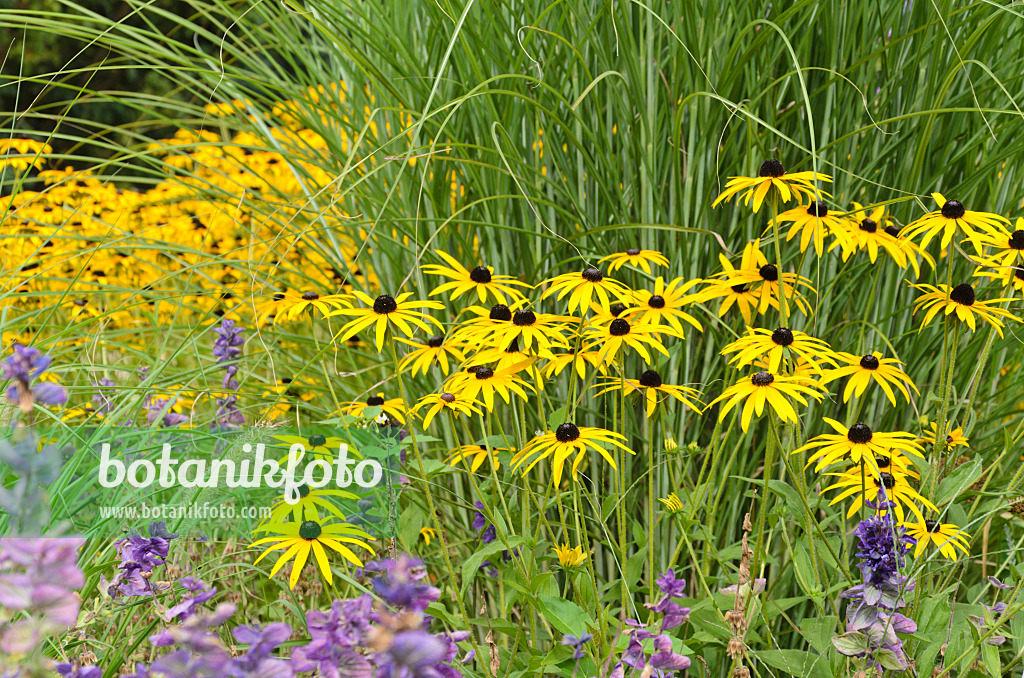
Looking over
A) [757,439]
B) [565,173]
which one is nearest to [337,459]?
[565,173]

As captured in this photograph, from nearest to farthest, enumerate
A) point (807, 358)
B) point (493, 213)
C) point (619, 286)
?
point (807, 358)
point (619, 286)
point (493, 213)

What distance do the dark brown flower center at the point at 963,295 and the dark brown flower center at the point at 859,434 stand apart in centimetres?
31

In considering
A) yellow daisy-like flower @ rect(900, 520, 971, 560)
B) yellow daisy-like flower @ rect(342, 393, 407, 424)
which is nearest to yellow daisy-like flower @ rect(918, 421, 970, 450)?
yellow daisy-like flower @ rect(900, 520, 971, 560)

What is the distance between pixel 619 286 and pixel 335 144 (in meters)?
0.93

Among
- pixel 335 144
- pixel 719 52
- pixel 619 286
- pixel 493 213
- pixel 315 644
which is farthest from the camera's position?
pixel 335 144

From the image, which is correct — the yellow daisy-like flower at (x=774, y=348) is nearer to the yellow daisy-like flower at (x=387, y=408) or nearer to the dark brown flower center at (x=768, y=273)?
the dark brown flower center at (x=768, y=273)

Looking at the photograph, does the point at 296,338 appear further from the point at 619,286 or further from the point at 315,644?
the point at 315,644

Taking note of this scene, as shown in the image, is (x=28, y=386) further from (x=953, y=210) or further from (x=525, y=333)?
(x=953, y=210)

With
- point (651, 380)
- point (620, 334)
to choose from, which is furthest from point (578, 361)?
point (651, 380)

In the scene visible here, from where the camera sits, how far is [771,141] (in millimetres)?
1657

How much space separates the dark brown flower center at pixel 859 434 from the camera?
110 centimetres

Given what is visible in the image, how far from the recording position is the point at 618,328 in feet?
3.84

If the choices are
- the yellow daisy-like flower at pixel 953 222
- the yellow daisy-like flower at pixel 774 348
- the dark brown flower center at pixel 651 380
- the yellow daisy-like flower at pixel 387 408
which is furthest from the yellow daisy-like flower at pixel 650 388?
the yellow daisy-like flower at pixel 953 222

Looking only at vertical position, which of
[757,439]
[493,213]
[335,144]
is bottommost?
[757,439]
